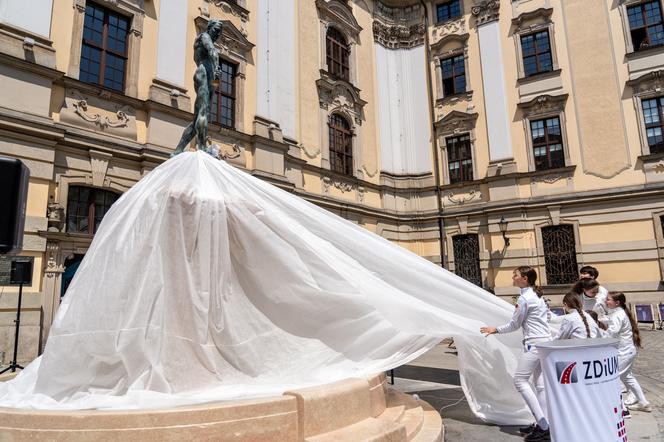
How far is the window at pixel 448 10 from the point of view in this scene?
19.5 meters

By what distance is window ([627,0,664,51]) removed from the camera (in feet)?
51.0

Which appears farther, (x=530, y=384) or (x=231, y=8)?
(x=231, y=8)

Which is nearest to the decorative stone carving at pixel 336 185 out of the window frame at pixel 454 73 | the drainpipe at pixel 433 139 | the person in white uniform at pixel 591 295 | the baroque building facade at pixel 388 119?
the baroque building facade at pixel 388 119

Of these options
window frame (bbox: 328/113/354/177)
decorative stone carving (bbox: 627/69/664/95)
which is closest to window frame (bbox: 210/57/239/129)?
window frame (bbox: 328/113/354/177)

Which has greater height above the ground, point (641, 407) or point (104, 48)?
point (104, 48)

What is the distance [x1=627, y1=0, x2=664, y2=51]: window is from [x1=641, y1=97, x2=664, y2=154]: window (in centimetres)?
202

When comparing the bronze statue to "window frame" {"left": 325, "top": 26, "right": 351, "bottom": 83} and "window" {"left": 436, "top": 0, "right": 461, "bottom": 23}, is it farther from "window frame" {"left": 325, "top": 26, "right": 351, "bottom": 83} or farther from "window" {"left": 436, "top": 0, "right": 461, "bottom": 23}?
"window" {"left": 436, "top": 0, "right": 461, "bottom": 23}

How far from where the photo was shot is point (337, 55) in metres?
18.0

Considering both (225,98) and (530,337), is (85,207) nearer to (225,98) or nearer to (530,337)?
(225,98)

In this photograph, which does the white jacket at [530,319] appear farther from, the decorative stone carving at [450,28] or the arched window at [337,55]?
the decorative stone carving at [450,28]

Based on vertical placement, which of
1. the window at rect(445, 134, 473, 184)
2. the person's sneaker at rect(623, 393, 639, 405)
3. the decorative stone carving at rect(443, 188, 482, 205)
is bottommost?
the person's sneaker at rect(623, 393, 639, 405)

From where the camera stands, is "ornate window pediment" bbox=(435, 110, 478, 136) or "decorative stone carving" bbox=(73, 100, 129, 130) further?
"ornate window pediment" bbox=(435, 110, 478, 136)

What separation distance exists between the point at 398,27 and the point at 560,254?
40.6 ft

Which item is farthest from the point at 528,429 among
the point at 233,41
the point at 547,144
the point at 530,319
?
the point at 547,144
